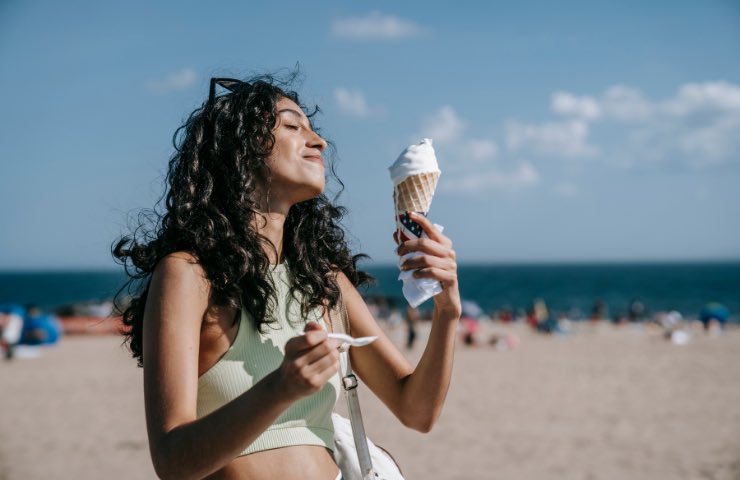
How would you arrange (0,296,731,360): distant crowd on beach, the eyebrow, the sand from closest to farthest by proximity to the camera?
the eyebrow → the sand → (0,296,731,360): distant crowd on beach

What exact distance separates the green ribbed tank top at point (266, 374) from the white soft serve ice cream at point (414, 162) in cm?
58

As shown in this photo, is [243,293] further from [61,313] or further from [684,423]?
[61,313]

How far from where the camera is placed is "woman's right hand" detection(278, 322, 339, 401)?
1.63 meters

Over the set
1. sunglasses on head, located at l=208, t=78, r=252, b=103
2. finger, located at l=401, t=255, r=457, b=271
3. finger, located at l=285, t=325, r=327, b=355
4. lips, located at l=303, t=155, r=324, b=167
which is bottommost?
finger, located at l=285, t=325, r=327, b=355

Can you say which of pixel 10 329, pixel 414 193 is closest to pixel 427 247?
pixel 414 193

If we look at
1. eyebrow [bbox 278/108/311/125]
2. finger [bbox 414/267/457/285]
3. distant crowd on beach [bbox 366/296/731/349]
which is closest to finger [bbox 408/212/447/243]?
finger [bbox 414/267/457/285]

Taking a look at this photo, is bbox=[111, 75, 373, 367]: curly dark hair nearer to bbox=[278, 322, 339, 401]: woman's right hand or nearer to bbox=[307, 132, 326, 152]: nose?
bbox=[307, 132, 326, 152]: nose

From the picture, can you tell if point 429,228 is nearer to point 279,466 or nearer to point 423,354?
point 423,354

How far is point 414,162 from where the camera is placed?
239cm

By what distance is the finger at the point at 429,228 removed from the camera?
2.10 m

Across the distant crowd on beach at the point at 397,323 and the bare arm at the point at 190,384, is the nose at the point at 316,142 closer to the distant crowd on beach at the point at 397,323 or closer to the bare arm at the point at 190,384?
the bare arm at the point at 190,384

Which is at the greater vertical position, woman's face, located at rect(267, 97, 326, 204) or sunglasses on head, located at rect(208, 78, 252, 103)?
sunglasses on head, located at rect(208, 78, 252, 103)

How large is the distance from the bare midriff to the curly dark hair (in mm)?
395

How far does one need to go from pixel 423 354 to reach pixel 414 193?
58 cm
